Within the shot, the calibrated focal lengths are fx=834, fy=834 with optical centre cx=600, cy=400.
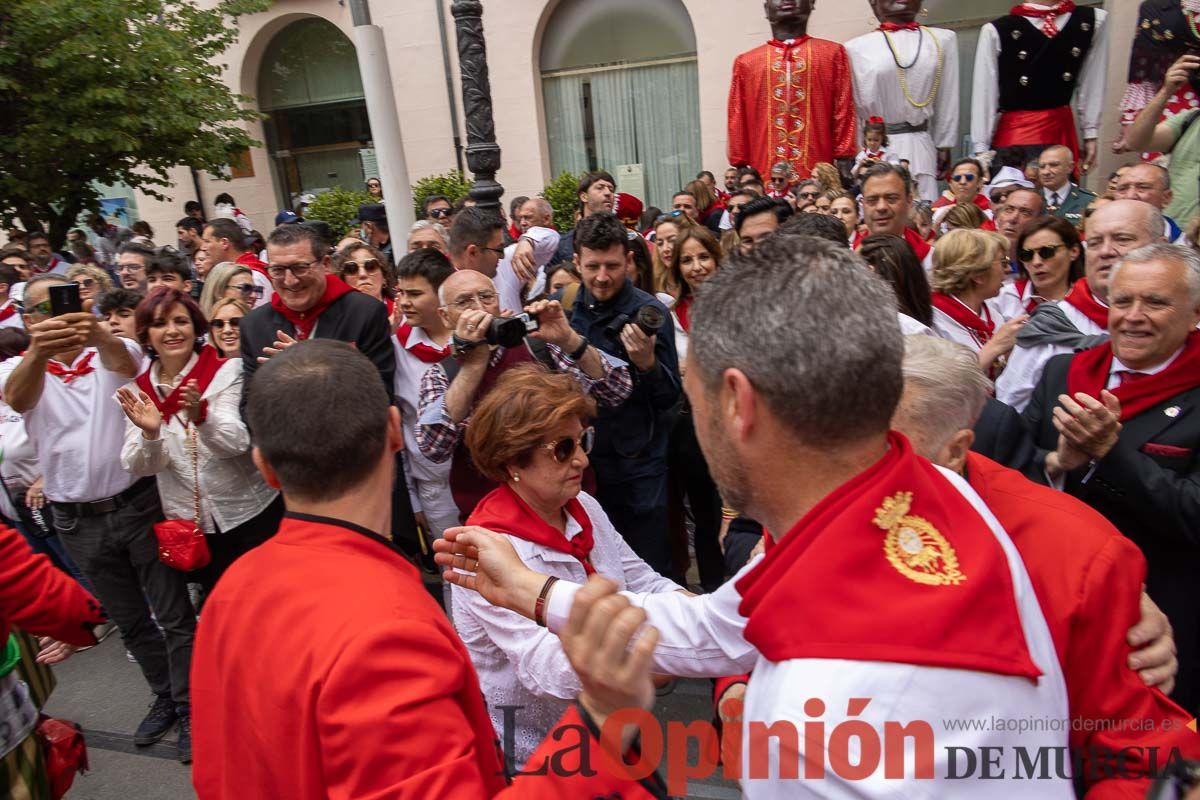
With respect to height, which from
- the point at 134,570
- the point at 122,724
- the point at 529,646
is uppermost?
the point at 529,646

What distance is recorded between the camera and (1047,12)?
7.70 metres

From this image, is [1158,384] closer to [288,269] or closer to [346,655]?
[346,655]

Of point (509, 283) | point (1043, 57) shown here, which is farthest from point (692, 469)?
point (1043, 57)

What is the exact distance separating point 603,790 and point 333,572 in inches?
24.2

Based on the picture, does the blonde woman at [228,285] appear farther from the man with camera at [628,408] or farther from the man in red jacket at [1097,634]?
the man in red jacket at [1097,634]

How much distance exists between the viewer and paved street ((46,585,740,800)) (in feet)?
12.0

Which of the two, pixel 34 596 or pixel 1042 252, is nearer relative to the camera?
pixel 34 596

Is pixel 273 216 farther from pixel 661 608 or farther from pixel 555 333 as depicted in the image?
pixel 661 608

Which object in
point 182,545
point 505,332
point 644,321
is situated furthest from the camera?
point 644,321

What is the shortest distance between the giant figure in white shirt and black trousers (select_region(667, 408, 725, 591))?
2817mm

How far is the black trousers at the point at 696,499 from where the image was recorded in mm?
4324

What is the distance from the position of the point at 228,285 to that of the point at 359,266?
0.83 metres

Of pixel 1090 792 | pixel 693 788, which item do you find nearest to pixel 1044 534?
pixel 1090 792

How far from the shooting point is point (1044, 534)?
61.9 inches
